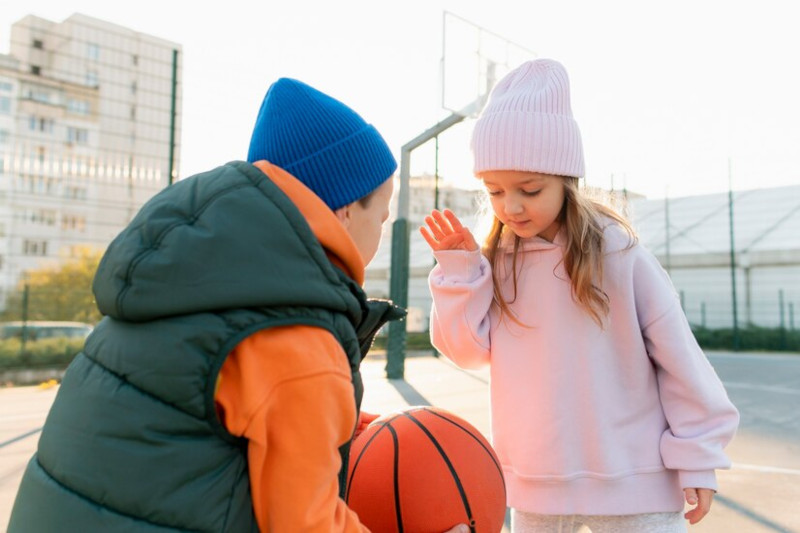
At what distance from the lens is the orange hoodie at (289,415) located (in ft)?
3.10

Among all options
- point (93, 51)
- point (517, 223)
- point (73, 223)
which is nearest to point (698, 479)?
point (517, 223)

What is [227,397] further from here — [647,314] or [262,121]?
[647,314]

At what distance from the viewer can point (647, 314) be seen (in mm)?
1750

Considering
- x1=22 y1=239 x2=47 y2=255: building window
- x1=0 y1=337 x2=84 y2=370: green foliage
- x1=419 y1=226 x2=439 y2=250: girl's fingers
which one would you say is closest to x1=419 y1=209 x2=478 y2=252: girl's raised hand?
x1=419 y1=226 x2=439 y2=250: girl's fingers

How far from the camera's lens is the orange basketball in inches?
56.8

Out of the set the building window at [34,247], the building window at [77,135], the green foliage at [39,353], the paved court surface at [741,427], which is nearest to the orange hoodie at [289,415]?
the paved court surface at [741,427]

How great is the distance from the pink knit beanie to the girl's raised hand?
6.5 inches

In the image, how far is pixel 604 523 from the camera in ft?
5.77

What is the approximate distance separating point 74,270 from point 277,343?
11.0 m

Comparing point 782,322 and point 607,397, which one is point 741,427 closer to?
point 607,397

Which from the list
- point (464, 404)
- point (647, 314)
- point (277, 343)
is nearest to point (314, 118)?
point (277, 343)

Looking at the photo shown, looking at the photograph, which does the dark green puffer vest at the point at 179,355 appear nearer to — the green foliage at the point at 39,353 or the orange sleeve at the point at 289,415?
the orange sleeve at the point at 289,415

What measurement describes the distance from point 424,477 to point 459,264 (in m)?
0.65

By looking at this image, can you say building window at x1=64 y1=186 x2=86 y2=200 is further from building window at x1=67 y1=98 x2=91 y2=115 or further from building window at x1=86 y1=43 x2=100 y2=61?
building window at x1=86 y1=43 x2=100 y2=61
